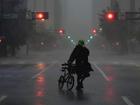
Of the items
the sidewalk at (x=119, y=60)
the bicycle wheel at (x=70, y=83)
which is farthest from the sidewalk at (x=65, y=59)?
the bicycle wheel at (x=70, y=83)

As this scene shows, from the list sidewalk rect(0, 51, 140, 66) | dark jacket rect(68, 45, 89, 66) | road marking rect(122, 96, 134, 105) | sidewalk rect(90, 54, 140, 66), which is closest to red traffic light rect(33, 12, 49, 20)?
sidewalk rect(0, 51, 140, 66)

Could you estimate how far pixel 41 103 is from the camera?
14.6 m

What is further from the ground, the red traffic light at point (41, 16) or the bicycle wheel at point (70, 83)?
the red traffic light at point (41, 16)

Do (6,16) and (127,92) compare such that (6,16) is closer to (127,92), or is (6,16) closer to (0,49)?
(0,49)

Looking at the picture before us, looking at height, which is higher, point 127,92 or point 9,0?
point 9,0

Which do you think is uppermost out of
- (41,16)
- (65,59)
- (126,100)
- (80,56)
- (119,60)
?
(41,16)

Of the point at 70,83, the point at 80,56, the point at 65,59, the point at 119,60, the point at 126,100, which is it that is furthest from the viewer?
the point at 65,59

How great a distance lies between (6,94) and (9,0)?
3098 inches

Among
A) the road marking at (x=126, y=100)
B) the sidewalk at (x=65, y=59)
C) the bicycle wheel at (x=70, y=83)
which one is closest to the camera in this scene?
the road marking at (x=126, y=100)

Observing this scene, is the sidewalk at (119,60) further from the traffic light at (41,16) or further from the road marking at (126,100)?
the road marking at (126,100)

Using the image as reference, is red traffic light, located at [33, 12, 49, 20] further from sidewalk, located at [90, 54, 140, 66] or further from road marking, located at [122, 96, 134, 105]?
road marking, located at [122, 96, 134, 105]

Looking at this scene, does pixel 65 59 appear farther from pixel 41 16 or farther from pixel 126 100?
pixel 126 100

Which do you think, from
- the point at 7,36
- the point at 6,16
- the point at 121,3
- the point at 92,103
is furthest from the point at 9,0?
the point at 121,3

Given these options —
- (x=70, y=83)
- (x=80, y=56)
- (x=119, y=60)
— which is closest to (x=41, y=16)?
(x=119, y=60)
